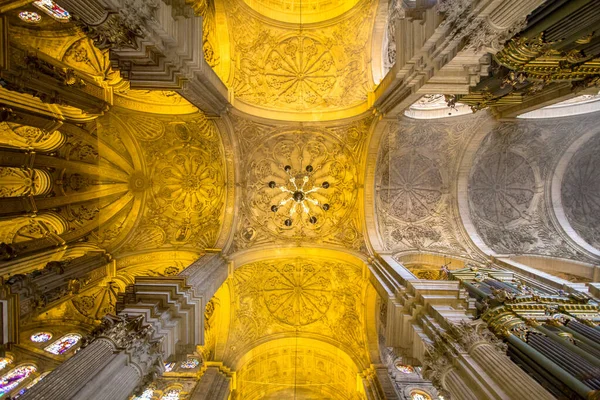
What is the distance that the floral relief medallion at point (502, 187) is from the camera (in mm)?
12312

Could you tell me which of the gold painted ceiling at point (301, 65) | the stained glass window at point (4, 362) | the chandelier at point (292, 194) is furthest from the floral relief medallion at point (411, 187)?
the stained glass window at point (4, 362)

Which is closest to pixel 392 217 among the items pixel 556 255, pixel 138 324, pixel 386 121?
pixel 386 121

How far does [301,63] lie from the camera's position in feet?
40.0

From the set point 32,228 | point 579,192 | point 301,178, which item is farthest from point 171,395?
point 579,192

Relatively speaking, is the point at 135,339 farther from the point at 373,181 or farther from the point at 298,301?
the point at 373,181

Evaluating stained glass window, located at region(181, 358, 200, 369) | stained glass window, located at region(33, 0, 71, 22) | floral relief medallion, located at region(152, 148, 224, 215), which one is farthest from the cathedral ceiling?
stained glass window, located at region(33, 0, 71, 22)

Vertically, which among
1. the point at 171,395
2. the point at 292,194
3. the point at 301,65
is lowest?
the point at 171,395

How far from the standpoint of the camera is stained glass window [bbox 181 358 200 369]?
11.6 metres

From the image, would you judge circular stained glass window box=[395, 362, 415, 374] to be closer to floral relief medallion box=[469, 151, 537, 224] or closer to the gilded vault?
the gilded vault

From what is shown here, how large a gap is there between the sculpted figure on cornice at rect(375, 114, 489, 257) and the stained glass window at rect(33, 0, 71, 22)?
11129mm

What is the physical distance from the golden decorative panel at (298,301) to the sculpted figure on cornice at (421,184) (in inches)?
109

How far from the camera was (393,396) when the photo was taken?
392 inches

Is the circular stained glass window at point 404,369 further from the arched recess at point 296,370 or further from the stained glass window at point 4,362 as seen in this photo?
the stained glass window at point 4,362

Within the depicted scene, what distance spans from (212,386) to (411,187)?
11.0 meters
